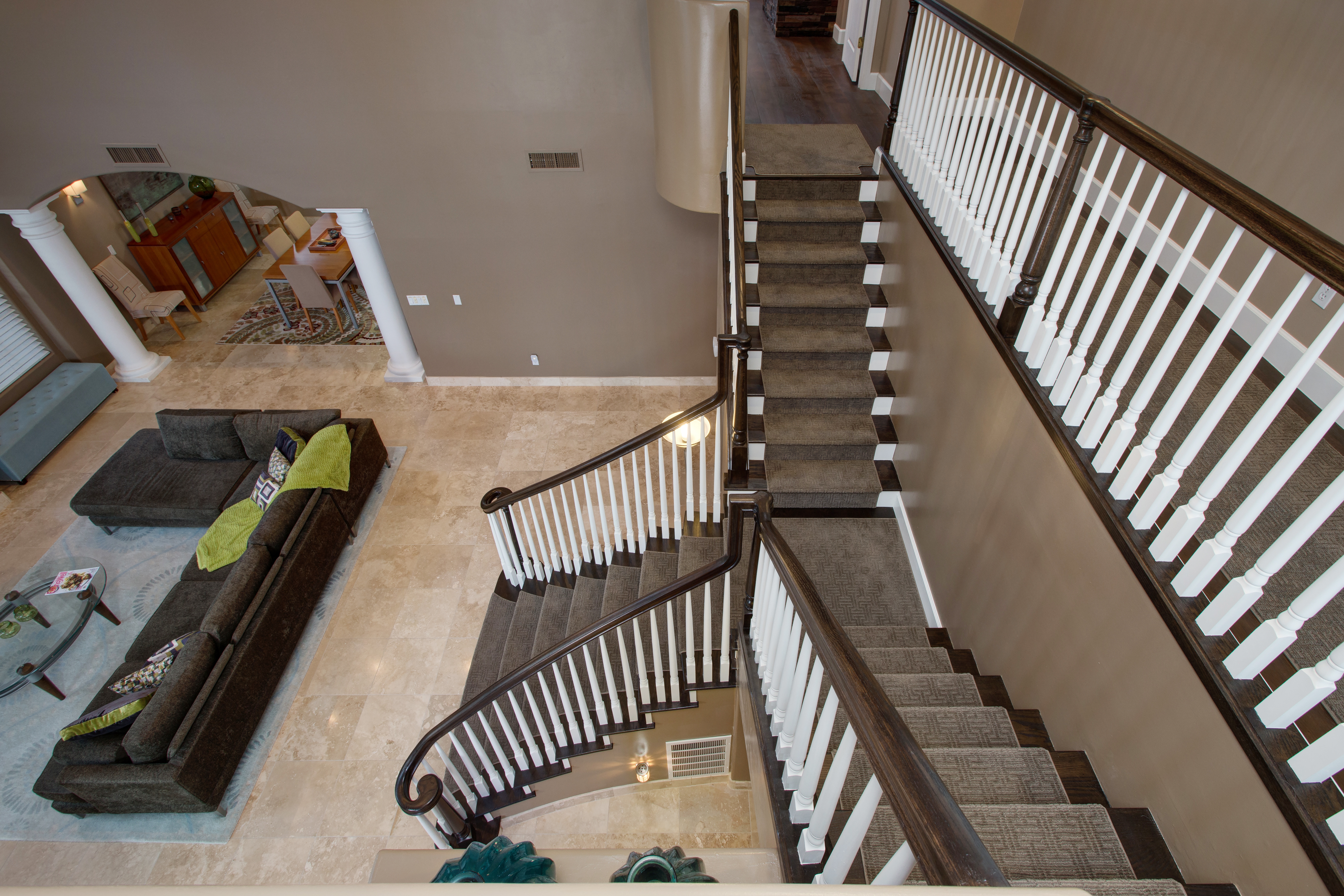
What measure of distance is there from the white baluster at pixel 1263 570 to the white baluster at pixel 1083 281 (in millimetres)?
819

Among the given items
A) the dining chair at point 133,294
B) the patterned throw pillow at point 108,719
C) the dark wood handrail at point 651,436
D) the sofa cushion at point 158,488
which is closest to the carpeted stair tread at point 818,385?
the dark wood handrail at point 651,436

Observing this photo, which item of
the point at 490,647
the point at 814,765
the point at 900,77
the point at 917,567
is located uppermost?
the point at 900,77

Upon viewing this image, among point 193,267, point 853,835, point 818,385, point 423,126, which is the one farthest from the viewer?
point 193,267

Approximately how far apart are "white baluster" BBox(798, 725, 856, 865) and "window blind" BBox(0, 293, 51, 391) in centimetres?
857

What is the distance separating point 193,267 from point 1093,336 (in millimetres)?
9964

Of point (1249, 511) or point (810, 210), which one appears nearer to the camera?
point (1249, 511)

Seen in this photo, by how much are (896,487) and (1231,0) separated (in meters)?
2.72

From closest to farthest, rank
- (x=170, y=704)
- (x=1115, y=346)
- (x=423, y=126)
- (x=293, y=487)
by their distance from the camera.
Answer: (x=1115, y=346)
(x=170, y=704)
(x=293, y=487)
(x=423, y=126)

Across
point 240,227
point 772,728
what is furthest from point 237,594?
point 240,227

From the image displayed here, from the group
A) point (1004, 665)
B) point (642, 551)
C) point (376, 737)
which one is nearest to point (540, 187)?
point (642, 551)

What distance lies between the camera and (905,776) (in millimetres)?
1043

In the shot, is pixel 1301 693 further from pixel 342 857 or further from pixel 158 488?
pixel 158 488

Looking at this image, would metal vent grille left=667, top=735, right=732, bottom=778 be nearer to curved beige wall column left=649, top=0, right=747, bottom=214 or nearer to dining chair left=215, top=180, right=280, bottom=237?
curved beige wall column left=649, top=0, right=747, bottom=214

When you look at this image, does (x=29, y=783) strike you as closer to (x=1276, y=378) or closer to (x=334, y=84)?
(x=334, y=84)
